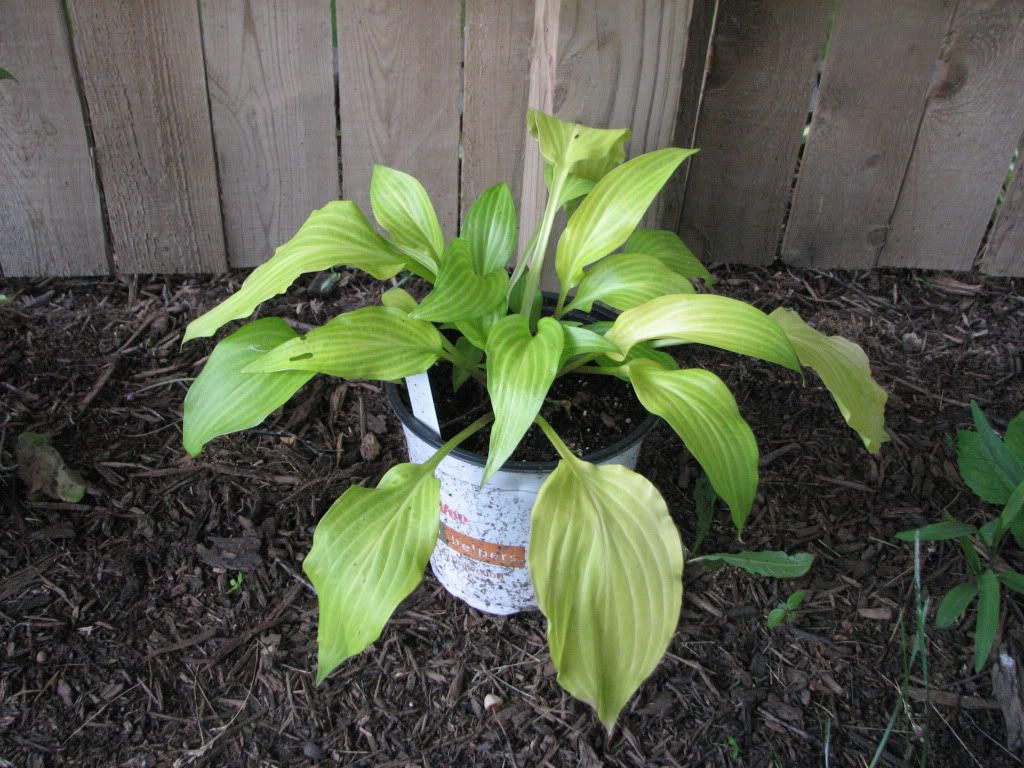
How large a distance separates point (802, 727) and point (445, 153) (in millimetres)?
1282

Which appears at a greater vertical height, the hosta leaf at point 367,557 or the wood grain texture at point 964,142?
the wood grain texture at point 964,142

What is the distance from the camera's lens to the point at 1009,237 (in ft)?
6.67

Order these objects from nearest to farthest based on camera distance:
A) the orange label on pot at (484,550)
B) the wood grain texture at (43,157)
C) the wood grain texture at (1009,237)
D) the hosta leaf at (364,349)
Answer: the hosta leaf at (364,349)
the orange label on pot at (484,550)
the wood grain texture at (43,157)
the wood grain texture at (1009,237)

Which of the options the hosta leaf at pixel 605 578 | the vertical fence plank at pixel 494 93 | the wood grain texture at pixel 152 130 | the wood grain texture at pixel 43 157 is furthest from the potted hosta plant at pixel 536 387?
the wood grain texture at pixel 43 157

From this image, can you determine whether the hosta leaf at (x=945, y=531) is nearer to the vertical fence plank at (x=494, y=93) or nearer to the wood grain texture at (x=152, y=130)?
the vertical fence plank at (x=494, y=93)

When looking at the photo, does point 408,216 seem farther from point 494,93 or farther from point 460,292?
point 494,93

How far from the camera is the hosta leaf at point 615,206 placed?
47.6 inches

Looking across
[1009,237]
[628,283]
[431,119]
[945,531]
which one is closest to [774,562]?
[945,531]

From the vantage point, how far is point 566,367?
1277mm

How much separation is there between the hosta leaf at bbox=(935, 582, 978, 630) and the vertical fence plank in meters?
1.14

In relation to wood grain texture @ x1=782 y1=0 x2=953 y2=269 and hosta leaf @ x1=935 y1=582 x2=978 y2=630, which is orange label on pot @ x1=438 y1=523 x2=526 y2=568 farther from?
wood grain texture @ x1=782 y1=0 x2=953 y2=269

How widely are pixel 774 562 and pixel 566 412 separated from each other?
0.41m

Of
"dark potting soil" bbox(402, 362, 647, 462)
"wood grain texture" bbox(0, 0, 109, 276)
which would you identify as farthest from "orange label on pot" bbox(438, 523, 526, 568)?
"wood grain texture" bbox(0, 0, 109, 276)

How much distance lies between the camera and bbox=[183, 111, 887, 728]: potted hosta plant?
101 centimetres
